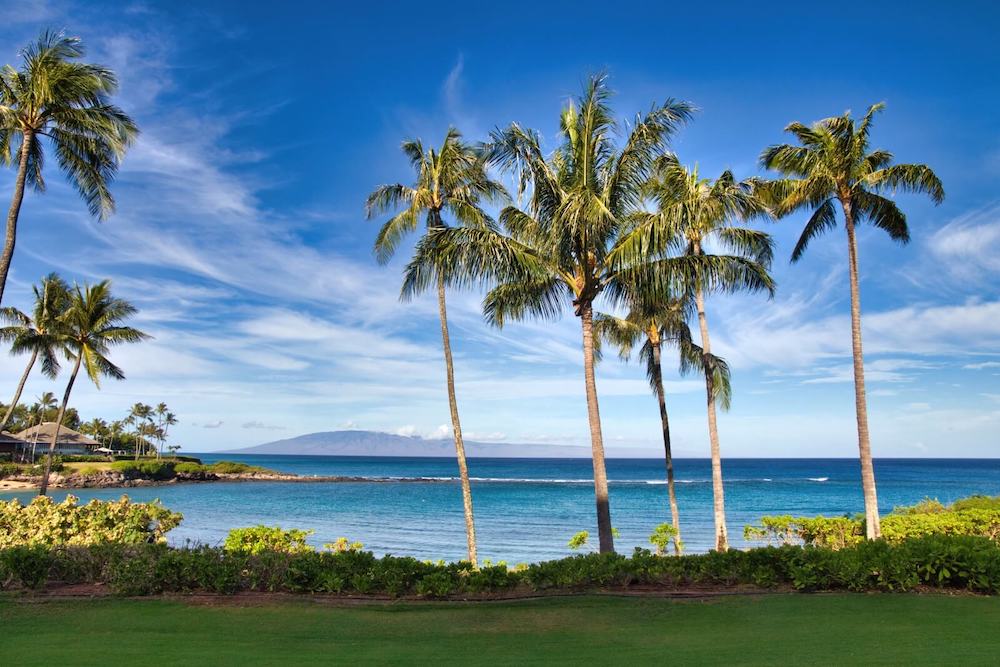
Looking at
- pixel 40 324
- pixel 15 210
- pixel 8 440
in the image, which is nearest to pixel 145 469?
pixel 8 440

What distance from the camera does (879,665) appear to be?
5730mm

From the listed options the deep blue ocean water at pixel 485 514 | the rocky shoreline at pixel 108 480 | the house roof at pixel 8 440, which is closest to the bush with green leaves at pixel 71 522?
the deep blue ocean water at pixel 485 514

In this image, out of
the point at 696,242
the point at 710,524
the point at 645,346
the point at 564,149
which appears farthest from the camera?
the point at 710,524

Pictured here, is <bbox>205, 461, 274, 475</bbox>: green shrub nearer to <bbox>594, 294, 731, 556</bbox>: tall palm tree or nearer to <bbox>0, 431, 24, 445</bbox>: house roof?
<bbox>0, 431, 24, 445</bbox>: house roof

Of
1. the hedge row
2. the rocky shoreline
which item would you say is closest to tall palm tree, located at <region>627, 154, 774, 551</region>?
the hedge row

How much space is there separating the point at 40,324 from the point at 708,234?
96.5ft

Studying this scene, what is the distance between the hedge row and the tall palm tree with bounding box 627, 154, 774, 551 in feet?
19.2

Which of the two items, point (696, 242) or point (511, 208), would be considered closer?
point (511, 208)

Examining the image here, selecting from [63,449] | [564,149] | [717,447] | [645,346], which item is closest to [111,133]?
[564,149]

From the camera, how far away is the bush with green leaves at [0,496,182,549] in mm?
14594

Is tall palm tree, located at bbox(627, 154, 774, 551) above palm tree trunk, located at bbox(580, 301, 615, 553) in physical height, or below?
above

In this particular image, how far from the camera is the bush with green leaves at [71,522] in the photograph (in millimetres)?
14594

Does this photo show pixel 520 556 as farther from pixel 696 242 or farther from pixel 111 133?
pixel 111 133

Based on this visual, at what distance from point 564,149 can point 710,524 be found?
86.5 ft
